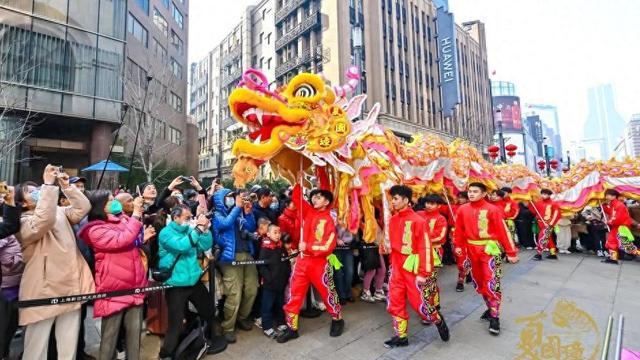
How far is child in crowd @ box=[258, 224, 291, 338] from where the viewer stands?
3.70 m

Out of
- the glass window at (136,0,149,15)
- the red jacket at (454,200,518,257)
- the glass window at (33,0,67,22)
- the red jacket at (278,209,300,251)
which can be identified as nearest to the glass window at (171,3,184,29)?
the glass window at (136,0,149,15)

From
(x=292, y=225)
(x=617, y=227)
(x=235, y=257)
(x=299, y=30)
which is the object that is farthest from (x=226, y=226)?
(x=299, y=30)

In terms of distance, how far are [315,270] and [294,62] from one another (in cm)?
2330

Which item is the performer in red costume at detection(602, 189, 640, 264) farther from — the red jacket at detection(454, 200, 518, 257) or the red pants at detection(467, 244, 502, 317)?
the red pants at detection(467, 244, 502, 317)

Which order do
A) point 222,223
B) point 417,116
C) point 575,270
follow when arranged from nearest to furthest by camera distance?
point 222,223 < point 575,270 < point 417,116

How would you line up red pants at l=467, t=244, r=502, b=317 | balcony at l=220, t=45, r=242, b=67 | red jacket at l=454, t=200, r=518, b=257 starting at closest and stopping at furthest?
red pants at l=467, t=244, r=502, b=317
red jacket at l=454, t=200, r=518, b=257
balcony at l=220, t=45, r=242, b=67

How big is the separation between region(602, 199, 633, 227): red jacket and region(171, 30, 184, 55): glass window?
84.7 ft

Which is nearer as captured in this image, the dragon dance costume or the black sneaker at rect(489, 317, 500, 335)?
the black sneaker at rect(489, 317, 500, 335)

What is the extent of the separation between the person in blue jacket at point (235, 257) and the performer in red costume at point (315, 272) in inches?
21.7

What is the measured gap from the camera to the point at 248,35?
101 ft

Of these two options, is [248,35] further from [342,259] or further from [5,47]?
[342,259]

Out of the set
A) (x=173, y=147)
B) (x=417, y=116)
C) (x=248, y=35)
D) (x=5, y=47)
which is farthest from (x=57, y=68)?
(x=417, y=116)

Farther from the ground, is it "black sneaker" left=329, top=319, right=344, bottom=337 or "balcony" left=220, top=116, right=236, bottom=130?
"balcony" left=220, top=116, right=236, bottom=130

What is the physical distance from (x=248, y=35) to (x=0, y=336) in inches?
1268
